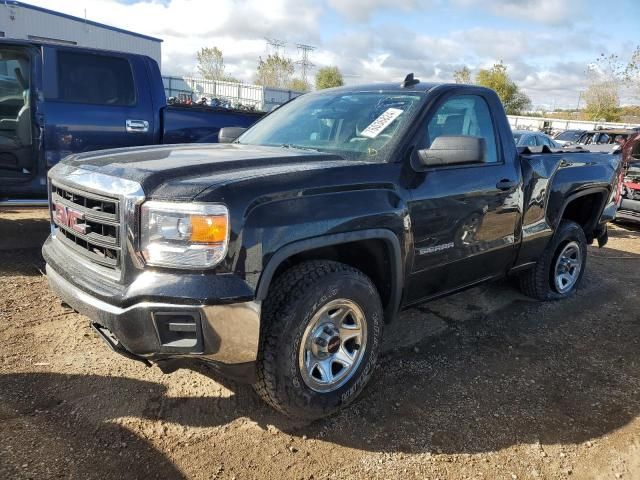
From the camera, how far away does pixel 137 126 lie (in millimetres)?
5777

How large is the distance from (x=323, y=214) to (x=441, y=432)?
54.4 inches

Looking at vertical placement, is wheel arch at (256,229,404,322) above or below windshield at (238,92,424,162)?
below

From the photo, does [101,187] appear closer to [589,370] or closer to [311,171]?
[311,171]

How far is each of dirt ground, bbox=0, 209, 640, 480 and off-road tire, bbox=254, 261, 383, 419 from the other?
0.19 meters

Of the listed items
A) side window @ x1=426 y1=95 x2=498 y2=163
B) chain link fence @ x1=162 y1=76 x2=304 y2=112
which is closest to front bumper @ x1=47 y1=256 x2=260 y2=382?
Answer: side window @ x1=426 y1=95 x2=498 y2=163

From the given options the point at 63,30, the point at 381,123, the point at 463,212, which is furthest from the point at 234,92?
the point at 463,212

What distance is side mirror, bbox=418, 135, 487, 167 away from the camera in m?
3.09

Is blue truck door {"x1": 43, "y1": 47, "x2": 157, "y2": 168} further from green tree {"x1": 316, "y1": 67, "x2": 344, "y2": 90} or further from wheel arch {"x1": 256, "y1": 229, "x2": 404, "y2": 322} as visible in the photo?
green tree {"x1": 316, "y1": 67, "x2": 344, "y2": 90}

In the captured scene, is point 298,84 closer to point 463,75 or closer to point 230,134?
point 463,75

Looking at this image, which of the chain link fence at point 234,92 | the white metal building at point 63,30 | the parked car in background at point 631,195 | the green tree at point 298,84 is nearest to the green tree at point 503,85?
the green tree at point 298,84

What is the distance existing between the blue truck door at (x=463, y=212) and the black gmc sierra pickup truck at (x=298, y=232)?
12 millimetres

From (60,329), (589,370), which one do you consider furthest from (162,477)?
(589,370)

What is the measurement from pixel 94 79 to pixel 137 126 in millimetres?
661

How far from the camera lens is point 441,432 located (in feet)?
9.46
